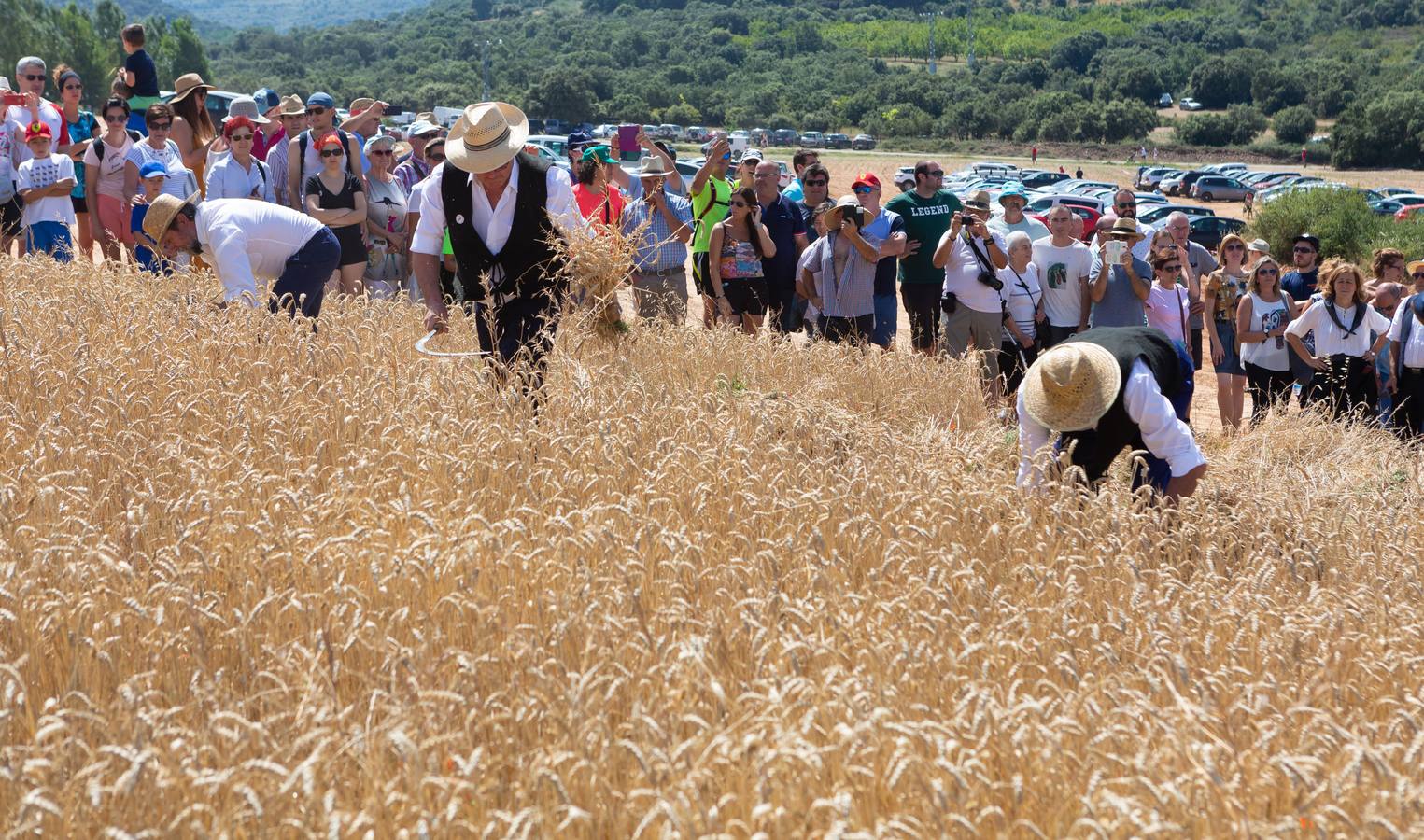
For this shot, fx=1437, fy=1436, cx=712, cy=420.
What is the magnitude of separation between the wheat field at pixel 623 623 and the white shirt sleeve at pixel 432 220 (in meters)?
0.60

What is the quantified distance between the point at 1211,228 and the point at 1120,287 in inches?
1083

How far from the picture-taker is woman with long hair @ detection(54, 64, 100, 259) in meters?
12.2

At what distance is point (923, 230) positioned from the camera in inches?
→ 413

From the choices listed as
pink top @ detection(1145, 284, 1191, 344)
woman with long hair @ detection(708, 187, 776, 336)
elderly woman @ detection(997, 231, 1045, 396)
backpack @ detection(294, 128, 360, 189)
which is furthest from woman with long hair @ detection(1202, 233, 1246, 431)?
backpack @ detection(294, 128, 360, 189)

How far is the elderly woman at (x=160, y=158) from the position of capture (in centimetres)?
1077

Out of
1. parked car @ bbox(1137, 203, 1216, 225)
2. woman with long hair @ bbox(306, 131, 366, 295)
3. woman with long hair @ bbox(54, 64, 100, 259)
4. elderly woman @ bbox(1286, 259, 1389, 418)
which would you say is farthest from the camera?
parked car @ bbox(1137, 203, 1216, 225)

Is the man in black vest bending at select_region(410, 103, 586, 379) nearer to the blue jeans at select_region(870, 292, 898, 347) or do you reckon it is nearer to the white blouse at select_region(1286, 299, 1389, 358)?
the blue jeans at select_region(870, 292, 898, 347)

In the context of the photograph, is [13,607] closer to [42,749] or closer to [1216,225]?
[42,749]

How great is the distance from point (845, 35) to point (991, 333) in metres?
148

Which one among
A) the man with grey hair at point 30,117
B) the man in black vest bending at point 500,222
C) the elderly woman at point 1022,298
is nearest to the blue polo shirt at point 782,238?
the elderly woman at point 1022,298

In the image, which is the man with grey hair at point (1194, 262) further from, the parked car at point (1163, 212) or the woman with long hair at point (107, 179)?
the parked car at point (1163, 212)

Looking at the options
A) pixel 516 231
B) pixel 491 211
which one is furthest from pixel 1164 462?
pixel 491 211

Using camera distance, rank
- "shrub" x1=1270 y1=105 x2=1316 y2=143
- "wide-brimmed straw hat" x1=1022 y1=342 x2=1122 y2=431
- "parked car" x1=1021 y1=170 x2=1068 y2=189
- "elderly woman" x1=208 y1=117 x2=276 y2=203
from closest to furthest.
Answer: "wide-brimmed straw hat" x1=1022 y1=342 x2=1122 y2=431
"elderly woman" x1=208 y1=117 x2=276 y2=203
"parked car" x1=1021 y1=170 x2=1068 y2=189
"shrub" x1=1270 y1=105 x2=1316 y2=143

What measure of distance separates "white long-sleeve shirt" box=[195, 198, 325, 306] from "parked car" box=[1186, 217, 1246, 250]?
1197 inches
